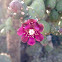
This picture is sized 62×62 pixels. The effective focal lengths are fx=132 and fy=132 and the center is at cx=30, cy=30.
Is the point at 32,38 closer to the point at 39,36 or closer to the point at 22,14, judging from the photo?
the point at 39,36

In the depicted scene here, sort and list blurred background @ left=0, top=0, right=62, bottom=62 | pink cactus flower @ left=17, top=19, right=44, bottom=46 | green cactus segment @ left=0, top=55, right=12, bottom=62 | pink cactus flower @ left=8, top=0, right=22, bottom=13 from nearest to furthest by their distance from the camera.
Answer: pink cactus flower @ left=17, top=19, right=44, bottom=46, pink cactus flower @ left=8, top=0, right=22, bottom=13, blurred background @ left=0, top=0, right=62, bottom=62, green cactus segment @ left=0, top=55, right=12, bottom=62

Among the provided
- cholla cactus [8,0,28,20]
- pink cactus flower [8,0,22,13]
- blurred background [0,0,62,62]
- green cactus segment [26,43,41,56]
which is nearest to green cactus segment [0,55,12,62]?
blurred background [0,0,62,62]

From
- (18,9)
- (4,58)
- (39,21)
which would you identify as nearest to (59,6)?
(39,21)

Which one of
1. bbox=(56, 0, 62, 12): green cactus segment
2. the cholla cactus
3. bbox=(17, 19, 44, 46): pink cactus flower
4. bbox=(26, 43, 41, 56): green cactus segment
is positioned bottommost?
bbox=(26, 43, 41, 56): green cactus segment

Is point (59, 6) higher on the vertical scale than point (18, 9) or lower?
higher

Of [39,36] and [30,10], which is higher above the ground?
[30,10]

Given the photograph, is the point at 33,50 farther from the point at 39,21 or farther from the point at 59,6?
the point at 39,21

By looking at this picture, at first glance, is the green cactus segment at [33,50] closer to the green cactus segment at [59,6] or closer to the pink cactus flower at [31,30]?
the green cactus segment at [59,6]

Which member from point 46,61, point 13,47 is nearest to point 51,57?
point 46,61

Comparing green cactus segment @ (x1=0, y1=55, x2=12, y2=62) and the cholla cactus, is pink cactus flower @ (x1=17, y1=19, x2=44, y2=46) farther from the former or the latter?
green cactus segment @ (x1=0, y1=55, x2=12, y2=62)

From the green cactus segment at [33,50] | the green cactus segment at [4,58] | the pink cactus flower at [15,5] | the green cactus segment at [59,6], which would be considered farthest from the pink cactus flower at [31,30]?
the green cactus segment at [33,50]

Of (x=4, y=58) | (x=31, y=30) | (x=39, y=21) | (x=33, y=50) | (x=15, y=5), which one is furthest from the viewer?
(x=33, y=50)
